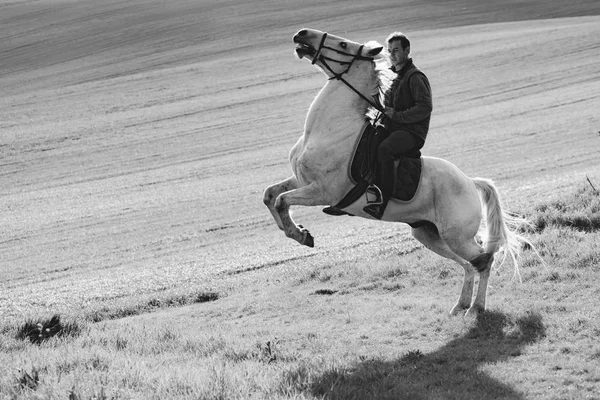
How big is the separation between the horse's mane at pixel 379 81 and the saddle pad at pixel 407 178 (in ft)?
2.18

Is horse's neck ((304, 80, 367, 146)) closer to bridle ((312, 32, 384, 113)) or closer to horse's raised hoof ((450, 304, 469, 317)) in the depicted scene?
bridle ((312, 32, 384, 113))

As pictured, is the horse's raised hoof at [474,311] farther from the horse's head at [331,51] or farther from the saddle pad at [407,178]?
the horse's head at [331,51]

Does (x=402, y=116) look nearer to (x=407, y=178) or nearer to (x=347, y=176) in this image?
(x=407, y=178)

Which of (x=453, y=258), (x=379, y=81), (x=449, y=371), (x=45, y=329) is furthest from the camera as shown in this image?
(x=453, y=258)

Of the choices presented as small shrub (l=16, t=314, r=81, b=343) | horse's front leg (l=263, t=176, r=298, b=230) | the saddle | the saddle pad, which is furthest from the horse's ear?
small shrub (l=16, t=314, r=81, b=343)

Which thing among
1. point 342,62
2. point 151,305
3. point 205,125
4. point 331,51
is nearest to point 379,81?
point 342,62

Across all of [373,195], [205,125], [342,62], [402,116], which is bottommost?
[205,125]

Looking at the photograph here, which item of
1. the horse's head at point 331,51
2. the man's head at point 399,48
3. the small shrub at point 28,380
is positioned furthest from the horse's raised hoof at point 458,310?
the small shrub at point 28,380

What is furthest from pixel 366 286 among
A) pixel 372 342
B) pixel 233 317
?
pixel 372 342

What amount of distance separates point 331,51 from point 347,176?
1.39 meters

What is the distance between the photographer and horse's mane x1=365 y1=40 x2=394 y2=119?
342 inches

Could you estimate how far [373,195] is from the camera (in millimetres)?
8312

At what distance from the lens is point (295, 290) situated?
10.9m

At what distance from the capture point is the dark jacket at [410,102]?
8266 millimetres
